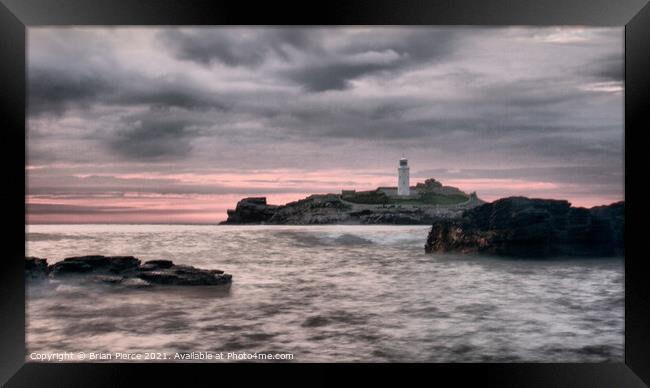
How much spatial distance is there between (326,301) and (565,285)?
7.74 meters

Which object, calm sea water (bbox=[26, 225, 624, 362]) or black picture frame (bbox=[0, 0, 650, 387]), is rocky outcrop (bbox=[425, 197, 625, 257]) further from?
black picture frame (bbox=[0, 0, 650, 387])

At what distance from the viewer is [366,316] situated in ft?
24.8

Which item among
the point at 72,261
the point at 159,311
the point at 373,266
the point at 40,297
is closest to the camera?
the point at 159,311

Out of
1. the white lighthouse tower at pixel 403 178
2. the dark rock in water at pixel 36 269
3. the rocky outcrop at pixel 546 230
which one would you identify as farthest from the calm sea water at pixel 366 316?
the white lighthouse tower at pixel 403 178

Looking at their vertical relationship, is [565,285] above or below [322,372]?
below

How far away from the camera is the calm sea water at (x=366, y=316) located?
18.8ft

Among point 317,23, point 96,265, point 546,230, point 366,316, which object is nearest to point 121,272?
point 96,265

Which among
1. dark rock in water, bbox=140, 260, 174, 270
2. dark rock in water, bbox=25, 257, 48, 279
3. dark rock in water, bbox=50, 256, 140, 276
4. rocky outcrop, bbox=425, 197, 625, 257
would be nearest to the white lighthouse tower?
rocky outcrop, bbox=425, 197, 625, 257

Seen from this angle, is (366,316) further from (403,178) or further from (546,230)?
(403,178)

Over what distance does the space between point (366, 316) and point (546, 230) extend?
36.2ft

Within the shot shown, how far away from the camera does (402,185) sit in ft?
146

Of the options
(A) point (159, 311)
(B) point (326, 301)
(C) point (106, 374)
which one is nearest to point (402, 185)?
(B) point (326, 301)

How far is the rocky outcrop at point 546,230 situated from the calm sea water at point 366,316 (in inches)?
27.4

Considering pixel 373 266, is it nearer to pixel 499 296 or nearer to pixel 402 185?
pixel 499 296
